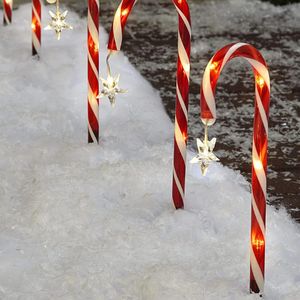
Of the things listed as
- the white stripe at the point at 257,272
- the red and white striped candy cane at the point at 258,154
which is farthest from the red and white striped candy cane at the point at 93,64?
the white stripe at the point at 257,272

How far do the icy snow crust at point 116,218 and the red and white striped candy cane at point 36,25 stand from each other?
65 centimetres

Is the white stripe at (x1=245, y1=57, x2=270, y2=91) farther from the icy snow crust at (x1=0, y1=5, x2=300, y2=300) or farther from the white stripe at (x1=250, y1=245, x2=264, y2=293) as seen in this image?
the icy snow crust at (x1=0, y1=5, x2=300, y2=300)

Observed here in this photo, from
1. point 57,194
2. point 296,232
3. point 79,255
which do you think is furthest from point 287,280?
point 57,194

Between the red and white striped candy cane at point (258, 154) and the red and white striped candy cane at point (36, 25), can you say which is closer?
the red and white striped candy cane at point (258, 154)

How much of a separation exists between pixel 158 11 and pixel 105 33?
3.31ft

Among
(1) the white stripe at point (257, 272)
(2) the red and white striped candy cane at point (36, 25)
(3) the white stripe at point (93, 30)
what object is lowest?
(2) the red and white striped candy cane at point (36, 25)

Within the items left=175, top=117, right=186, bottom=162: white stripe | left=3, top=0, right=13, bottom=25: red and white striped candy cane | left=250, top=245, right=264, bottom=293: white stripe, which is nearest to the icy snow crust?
left=250, top=245, right=264, bottom=293: white stripe

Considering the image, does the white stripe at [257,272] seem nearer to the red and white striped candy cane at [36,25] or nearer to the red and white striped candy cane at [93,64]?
the red and white striped candy cane at [93,64]

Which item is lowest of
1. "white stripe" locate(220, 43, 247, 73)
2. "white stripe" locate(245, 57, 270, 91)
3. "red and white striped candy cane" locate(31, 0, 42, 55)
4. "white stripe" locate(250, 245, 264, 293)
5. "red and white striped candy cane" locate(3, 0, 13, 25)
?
"red and white striped candy cane" locate(3, 0, 13, 25)

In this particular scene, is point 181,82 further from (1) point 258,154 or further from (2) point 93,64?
(2) point 93,64

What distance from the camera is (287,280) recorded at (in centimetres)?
363

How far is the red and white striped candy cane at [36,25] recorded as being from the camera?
20.1 ft

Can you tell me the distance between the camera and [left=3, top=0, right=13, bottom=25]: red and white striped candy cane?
686cm

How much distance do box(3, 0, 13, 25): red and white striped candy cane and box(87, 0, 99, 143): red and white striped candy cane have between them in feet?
6.80
